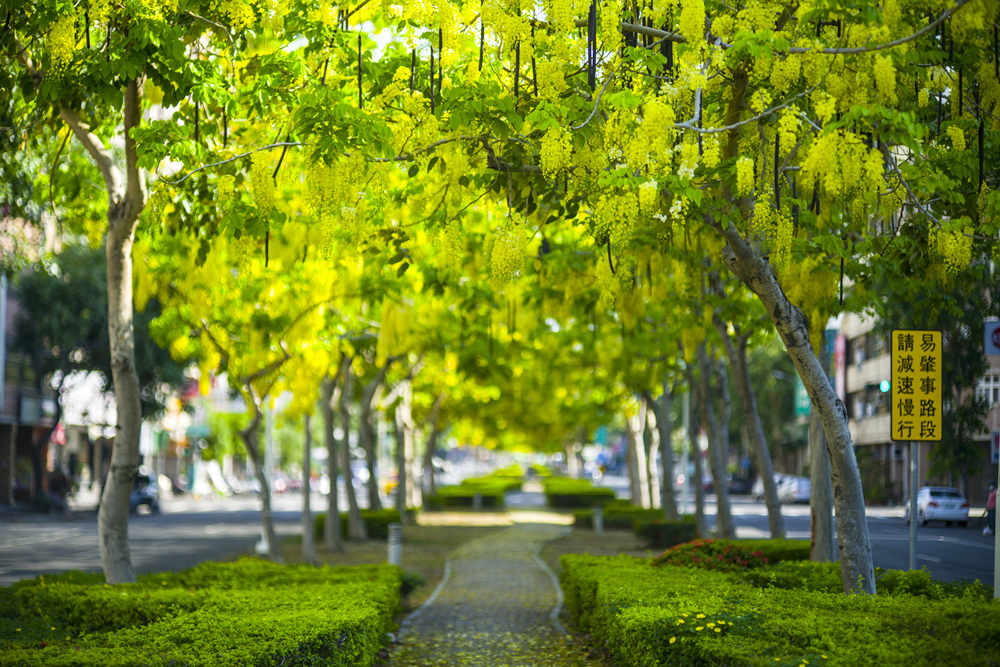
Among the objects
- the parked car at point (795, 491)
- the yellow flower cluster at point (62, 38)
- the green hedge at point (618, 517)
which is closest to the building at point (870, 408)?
the parked car at point (795, 491)

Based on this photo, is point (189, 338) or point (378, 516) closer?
point (189, 338)

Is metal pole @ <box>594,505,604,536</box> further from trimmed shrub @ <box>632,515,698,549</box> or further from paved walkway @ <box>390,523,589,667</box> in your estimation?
paved walkway @ <box>390,523,589,667</box>

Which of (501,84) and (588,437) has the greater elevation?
(501,84)

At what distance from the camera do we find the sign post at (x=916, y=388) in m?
9.49

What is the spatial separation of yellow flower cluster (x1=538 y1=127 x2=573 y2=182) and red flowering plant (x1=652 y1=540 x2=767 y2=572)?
5390 mm

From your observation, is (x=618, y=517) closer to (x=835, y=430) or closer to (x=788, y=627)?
(x=835, y=430)

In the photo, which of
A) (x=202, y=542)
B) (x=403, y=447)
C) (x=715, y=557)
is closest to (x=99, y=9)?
(x=715, y=557)

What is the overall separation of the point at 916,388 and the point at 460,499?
3598cm

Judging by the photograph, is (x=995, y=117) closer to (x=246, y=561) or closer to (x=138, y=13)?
(x=138, y=13)

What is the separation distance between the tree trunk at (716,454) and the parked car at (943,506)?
11896 mm

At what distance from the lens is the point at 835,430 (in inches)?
311

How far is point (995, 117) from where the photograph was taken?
7914 millimetres

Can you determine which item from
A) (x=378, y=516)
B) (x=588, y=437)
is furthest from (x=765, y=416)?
(x=378, y=516)

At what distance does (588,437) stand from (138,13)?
4558 centimetres
